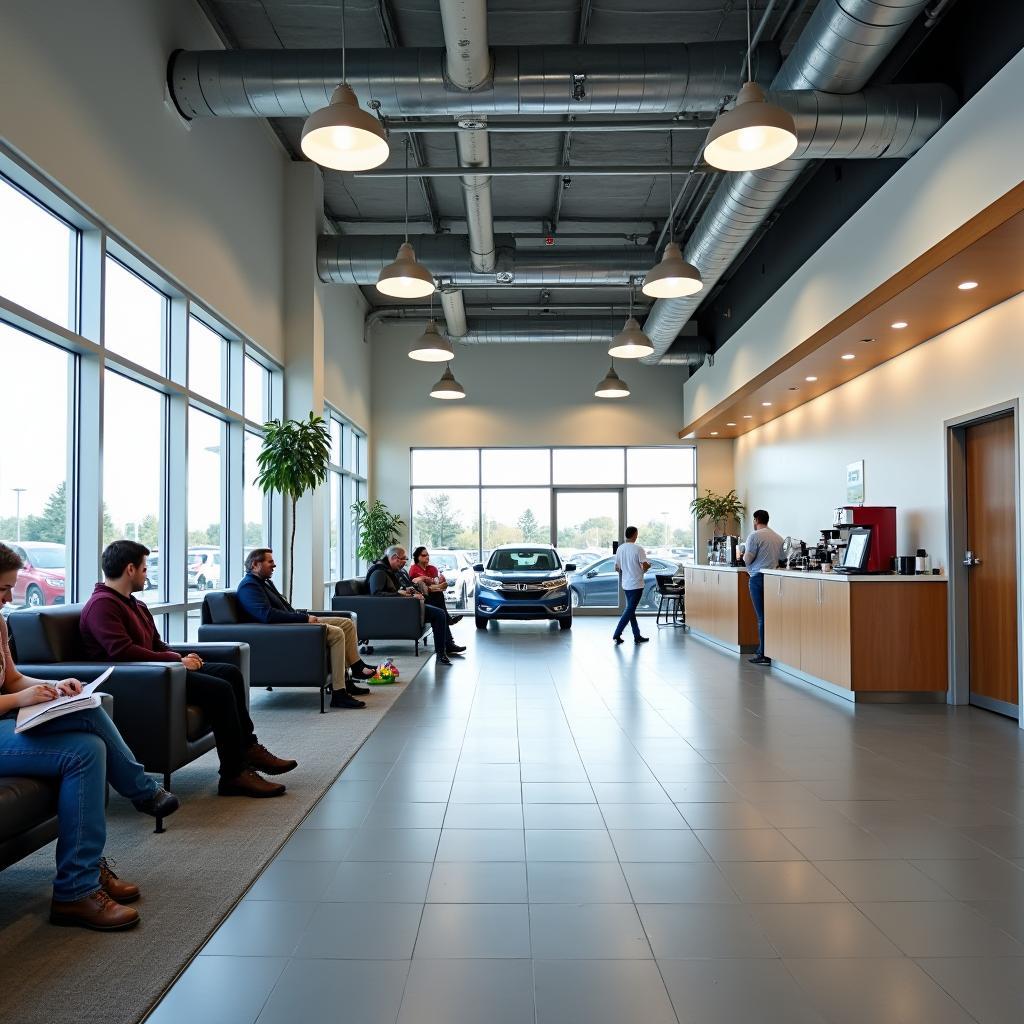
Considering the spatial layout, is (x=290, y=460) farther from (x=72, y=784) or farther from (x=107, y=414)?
(x=72, y=784)

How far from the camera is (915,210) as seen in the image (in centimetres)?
557

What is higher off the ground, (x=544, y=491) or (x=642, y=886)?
(x=544, y=491)

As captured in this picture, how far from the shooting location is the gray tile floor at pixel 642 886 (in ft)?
7.63

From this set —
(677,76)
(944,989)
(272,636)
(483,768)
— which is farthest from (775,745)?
(677,76)

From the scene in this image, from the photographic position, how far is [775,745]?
5.28 m

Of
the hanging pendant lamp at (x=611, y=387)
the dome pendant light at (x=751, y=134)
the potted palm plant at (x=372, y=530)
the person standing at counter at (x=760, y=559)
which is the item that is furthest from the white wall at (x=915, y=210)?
the potted palm plant at (x=372, y=530)

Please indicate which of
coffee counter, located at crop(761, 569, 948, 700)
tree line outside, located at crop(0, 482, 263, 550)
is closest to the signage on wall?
coffee counter, located at crop(761, 569, 948, 700)

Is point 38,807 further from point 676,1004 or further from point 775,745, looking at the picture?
point 775,745

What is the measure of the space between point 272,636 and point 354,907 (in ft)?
11.6

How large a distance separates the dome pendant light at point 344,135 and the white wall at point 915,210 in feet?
10.2

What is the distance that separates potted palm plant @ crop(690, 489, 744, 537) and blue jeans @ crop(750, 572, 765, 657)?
16.4ft

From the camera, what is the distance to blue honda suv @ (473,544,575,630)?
1203 centimetres

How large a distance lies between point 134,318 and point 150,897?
172 inches

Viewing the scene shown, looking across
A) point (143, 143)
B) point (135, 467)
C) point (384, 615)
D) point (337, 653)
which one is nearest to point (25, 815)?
point (337, 653)
